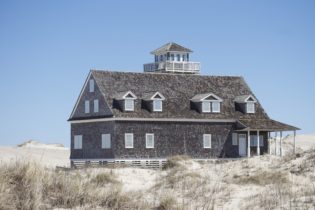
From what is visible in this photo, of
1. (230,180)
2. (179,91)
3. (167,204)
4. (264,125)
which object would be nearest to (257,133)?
(264,125)

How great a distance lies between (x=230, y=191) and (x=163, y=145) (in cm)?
3060

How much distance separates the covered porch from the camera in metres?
55.7

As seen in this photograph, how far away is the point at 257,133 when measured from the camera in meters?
56.5

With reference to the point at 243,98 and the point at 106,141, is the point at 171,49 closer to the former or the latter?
the point at 243,98

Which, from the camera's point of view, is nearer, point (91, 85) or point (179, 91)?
point (91, 85)

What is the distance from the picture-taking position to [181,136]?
2133 inches

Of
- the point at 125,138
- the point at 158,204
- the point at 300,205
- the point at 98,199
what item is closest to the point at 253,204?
the point at 300,205

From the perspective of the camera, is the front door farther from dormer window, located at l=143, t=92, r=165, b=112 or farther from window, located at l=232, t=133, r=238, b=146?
dormer window, located at l=143, t=92, r=165, b=112

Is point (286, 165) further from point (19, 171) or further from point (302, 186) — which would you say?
point (19, 171)

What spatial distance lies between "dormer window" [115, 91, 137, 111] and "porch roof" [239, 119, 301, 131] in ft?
33.1

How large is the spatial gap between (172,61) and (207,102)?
11674mm

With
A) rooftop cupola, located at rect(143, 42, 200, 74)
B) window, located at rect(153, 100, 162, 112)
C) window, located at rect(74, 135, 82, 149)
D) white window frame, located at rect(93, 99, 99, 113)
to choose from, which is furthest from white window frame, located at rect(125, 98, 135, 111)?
rooftop cupola, located at rect(143, 42, 200, 74)

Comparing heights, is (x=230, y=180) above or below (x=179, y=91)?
below

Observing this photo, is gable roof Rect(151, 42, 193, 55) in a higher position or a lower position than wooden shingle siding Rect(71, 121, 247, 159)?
higher
